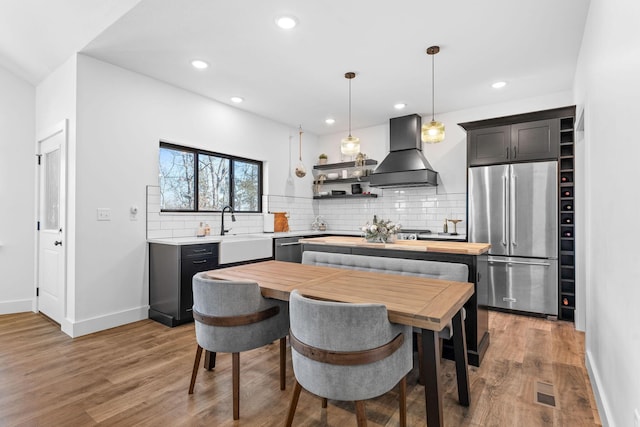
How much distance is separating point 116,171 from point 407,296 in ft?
10.7

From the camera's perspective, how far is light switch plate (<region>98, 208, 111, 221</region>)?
336 centimetres

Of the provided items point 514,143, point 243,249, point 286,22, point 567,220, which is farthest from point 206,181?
point 567,220

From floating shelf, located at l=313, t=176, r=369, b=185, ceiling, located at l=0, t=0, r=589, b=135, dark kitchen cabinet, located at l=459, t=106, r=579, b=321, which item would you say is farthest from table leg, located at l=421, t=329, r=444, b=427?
floating shelf, located at l=313, t=176, r=369, b=185

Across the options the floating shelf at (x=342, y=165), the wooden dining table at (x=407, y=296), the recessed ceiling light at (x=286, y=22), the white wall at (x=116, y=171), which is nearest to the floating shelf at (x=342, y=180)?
the floating shelf at (x=342, y=165)

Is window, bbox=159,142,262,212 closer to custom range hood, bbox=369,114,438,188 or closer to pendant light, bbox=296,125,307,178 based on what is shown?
pendant light, bbox=296,125,307,178

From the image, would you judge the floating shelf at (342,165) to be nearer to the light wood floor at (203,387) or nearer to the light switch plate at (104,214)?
the light wood floor at (203,387)

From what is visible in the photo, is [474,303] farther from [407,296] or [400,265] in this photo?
[407,296]

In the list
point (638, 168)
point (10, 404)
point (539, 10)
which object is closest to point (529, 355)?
point (638, 168)

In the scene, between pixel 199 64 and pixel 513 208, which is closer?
pixel 199 64

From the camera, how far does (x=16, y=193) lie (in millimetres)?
3914

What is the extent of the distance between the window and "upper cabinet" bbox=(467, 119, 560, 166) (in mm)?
3210

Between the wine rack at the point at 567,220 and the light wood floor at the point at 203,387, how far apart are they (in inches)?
25.8

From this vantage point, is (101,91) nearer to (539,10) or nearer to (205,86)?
(205,86)

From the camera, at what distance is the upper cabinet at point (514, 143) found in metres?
3.84
